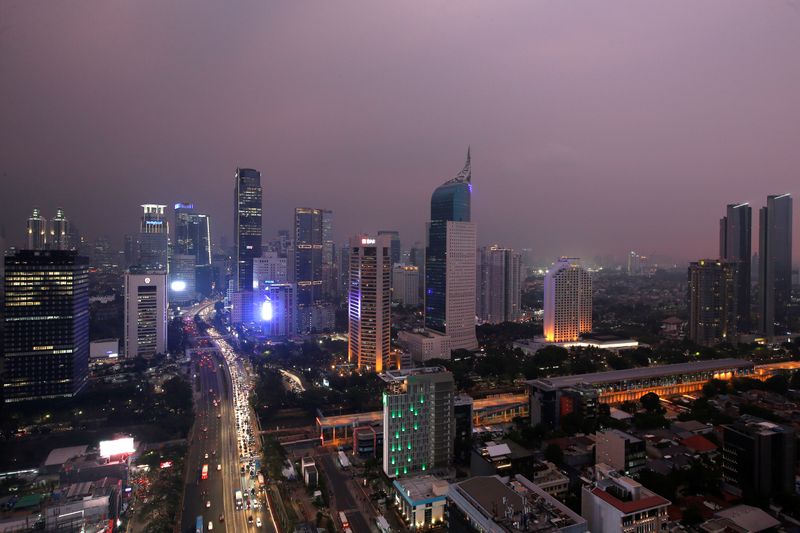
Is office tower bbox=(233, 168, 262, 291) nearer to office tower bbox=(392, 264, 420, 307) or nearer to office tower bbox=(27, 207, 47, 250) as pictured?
office tower bbox=(392, 264, 420, 307)

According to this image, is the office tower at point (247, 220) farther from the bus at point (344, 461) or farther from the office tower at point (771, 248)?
the office tower at point (771, 248)

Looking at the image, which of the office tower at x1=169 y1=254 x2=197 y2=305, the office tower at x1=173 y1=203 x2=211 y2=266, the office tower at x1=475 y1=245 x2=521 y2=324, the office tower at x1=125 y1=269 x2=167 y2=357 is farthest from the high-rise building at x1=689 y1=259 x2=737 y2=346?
the office tower at x1=173 y1=203 x2=211 y2=266

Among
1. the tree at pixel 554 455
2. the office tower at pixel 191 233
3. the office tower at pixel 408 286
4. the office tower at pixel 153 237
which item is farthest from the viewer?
the office tower at pixel 191 233

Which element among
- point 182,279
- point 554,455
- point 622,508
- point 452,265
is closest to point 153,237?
point 182,279

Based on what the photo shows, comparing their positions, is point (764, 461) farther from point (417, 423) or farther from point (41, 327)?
point (41, 327)

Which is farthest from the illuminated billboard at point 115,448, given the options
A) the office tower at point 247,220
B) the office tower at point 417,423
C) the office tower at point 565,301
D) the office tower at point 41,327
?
the office tower at point 247,220
